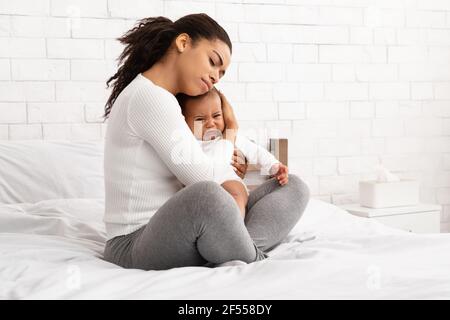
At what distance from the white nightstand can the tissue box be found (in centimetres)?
3

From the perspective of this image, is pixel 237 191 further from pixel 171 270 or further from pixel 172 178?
pixel 171 270

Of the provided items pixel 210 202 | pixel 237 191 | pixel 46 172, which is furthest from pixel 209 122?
pixel 46 172

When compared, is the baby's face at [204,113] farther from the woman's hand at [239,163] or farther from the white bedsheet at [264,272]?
the white bedsheet at [264,272]

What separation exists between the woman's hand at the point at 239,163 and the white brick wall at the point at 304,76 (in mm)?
738

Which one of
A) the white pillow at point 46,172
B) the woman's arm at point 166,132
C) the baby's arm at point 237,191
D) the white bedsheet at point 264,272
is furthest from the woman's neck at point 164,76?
the white pillow at point 46,172

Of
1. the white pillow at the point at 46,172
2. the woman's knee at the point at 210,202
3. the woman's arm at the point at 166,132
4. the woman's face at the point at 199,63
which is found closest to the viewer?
the woman's knee at the point at 210,202

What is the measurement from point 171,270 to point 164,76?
559 millimetres

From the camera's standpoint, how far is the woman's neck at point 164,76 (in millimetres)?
1474

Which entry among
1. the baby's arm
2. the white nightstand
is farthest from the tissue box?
the baby's arm

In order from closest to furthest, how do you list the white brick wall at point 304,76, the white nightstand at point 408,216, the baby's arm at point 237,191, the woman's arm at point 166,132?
the woman's arm at point 166,132
the baby's arm at point 237,191
the white brick wall at point 304,76
the white nightstand at point 408,216

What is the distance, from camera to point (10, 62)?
2.28 metres

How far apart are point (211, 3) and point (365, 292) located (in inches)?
74.1

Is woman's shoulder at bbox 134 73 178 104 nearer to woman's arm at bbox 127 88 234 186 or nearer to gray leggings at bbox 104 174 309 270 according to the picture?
woman's arm at bbox 127 88 234 186
